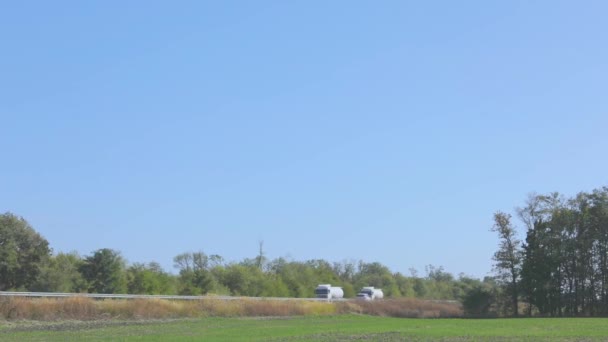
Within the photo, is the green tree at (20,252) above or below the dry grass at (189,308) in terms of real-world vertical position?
above

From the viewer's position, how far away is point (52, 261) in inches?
3314

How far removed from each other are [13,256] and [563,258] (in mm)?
64283

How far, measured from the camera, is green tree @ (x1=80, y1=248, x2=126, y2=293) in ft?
264

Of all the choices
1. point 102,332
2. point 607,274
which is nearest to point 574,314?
point 607,274

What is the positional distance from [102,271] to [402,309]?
36.5 meters

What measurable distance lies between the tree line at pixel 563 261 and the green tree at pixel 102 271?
4751 centimetres

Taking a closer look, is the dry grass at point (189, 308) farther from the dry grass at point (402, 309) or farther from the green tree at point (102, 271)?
the green tree at point (102, 271)

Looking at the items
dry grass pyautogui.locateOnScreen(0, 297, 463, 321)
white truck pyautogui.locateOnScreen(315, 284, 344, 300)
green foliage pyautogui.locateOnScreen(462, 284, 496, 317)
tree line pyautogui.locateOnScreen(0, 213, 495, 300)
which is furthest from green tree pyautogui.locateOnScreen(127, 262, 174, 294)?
green foliage pyautogui.locateOnScreen(462, 284, 496, 317)

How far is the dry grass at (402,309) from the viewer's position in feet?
270

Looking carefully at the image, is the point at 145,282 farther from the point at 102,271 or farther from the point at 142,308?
the point at 142,308

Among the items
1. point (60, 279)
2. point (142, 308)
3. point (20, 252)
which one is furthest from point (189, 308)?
point (20, 252)

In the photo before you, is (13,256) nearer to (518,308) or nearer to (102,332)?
(102,332)

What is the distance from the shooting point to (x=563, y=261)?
278ft

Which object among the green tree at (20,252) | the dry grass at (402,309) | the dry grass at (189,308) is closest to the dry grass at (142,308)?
the dry grass at (189,308)
